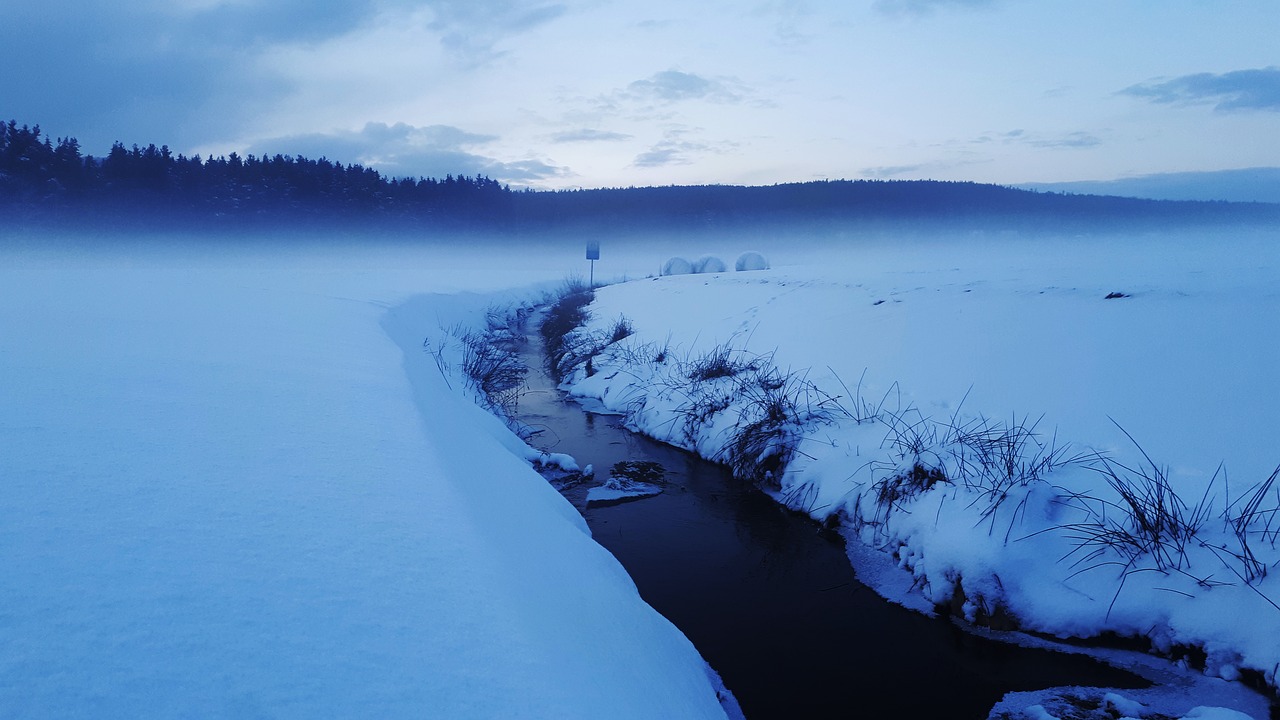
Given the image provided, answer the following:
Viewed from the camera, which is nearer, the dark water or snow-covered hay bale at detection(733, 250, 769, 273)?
the dark water

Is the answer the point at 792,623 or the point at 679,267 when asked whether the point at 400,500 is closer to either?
the point at 792,623

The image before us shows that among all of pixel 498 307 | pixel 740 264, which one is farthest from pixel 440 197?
pixel 498 307

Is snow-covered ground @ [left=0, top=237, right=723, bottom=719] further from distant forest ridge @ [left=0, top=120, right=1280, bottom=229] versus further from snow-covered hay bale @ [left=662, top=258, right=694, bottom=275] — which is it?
distant forest ridge @ [left=0, top=120, right=1280, bottom=229]

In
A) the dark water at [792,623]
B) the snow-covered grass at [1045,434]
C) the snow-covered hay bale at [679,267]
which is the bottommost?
the dark water at [792,623]

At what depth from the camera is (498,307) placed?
1680cm

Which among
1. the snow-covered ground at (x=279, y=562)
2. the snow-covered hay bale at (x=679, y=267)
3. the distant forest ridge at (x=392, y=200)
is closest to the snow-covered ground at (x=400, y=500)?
the snow-covered ground at (x=279, y=562)

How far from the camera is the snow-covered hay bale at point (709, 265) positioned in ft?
98.5

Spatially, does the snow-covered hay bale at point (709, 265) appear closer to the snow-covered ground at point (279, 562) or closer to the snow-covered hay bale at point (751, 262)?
the snow-covered hay bale at point (751, 262)

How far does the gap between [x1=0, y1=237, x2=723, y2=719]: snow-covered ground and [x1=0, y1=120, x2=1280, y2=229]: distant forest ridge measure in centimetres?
4580

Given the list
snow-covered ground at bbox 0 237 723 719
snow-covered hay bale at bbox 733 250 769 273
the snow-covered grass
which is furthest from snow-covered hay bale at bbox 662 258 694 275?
snow-covered ground at bbox 0 237 723 719

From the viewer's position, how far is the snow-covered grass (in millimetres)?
3473

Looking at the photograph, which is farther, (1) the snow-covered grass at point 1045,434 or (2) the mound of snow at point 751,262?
(2) the mound of snow at point 751,262

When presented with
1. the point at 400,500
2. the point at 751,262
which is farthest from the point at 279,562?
the point at 751,262

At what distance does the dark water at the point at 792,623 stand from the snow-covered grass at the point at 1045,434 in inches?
12.8
